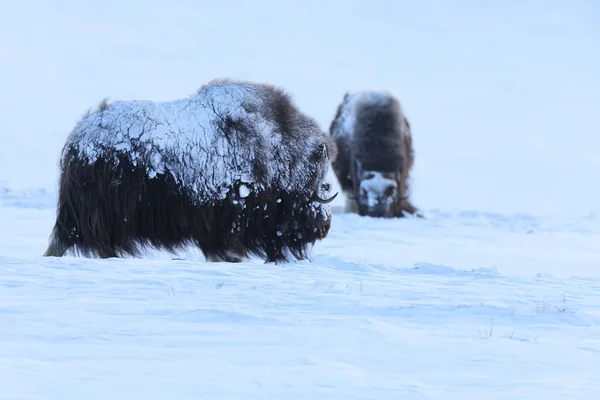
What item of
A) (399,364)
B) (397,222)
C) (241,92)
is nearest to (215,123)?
(241,92)

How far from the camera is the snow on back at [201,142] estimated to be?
5801 millimetres

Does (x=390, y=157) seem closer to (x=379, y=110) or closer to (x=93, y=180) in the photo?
(x=379, y=110)

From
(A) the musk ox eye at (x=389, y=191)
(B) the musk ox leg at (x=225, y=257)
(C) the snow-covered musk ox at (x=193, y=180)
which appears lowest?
(B) the musk ox leg at (x=225, y=257)

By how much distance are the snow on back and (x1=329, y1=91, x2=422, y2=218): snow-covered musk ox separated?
614 centimetres

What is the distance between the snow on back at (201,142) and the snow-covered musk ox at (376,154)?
614cm

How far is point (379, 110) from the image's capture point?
12.7m

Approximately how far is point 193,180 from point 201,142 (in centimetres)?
26

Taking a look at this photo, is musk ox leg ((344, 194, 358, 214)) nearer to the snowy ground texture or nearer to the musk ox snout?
the musk ox snout

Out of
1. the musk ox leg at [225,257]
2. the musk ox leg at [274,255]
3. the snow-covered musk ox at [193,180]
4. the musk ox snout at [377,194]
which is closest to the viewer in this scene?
the snow-covered musk ox at [193,180]

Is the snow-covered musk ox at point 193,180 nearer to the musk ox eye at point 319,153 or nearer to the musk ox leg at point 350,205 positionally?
the musk ox eye at point 319,153

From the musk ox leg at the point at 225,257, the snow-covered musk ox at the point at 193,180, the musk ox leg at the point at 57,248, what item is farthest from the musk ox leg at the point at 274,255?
the musk ox leg at the point at 57,248

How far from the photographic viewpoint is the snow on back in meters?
5.80

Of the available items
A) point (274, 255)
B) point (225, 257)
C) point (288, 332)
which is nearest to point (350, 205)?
point (274, 255)

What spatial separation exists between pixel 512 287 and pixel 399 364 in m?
2.05
